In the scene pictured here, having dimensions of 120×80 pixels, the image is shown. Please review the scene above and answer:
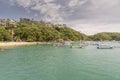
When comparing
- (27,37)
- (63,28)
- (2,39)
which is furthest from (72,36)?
(2,39)

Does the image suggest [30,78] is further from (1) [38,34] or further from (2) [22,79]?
(1) [38,34]

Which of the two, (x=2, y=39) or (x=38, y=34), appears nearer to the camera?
(x=2, y=39)

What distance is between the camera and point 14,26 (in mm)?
138375

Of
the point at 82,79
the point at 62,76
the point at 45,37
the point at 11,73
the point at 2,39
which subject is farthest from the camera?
the point at 45,37

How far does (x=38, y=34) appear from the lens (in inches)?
5202

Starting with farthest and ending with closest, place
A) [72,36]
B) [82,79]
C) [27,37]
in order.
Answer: [72,36] < [27,37] < [82,79]

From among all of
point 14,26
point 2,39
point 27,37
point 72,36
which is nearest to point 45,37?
point 27,37

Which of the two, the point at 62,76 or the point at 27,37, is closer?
the point at 62,76

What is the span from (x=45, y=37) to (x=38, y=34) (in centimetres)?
706

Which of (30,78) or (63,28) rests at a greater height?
(63,28)

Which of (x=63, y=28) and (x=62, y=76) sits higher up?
(x=63, y=28)

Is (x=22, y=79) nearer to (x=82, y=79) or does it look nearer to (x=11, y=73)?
(x=11, y=73)

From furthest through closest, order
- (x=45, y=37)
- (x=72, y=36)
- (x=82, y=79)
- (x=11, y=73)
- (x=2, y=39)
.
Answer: (x=72, y=36)
(x=45, y=37)
(x=2, y=39)
(x=11, y=73)
(x=82, y=79)

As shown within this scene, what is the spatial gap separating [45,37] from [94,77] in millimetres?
113076
